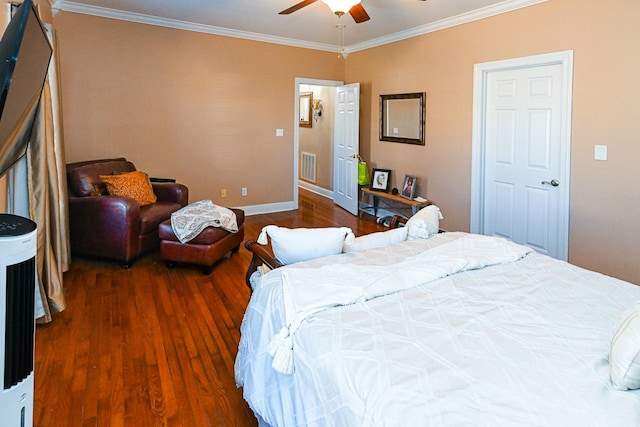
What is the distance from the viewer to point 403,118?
5.89m

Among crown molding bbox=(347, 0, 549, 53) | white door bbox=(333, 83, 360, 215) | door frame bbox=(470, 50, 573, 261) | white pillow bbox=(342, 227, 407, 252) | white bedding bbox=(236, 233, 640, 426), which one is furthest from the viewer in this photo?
white door bbox=(333, 83, 360, 215)

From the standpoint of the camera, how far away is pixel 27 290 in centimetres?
137

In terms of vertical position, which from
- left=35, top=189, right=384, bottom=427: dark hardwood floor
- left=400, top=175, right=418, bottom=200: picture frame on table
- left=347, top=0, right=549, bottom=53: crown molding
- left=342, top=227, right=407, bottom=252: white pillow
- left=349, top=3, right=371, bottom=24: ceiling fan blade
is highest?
left=347, top=0, right=549, bottom=53: crown molding

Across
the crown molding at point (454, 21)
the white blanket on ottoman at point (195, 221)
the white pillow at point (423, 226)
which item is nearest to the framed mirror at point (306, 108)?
the crown molding at point (454, 21)

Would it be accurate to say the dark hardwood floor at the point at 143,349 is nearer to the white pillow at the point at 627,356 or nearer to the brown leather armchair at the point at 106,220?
the brown leather armchair at the point at 106,220

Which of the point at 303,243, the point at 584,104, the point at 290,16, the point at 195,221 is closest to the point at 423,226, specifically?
the point at 303,243

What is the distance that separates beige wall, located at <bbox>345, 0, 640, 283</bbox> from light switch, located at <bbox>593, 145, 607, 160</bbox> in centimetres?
4

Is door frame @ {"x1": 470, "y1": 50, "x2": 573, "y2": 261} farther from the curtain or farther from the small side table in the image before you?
the curtain

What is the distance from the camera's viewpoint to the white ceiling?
177 inches

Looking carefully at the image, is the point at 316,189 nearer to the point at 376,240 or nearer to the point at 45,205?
the point at 45,205

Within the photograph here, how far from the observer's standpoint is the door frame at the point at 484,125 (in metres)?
3.93

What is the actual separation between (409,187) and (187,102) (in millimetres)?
3108

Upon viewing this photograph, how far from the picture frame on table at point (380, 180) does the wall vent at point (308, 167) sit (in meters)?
2.38

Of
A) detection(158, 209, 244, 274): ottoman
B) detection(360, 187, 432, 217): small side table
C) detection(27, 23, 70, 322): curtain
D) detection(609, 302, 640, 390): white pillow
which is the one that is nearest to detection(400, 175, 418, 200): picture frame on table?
detection(360, 187, 432, 217): small side table
